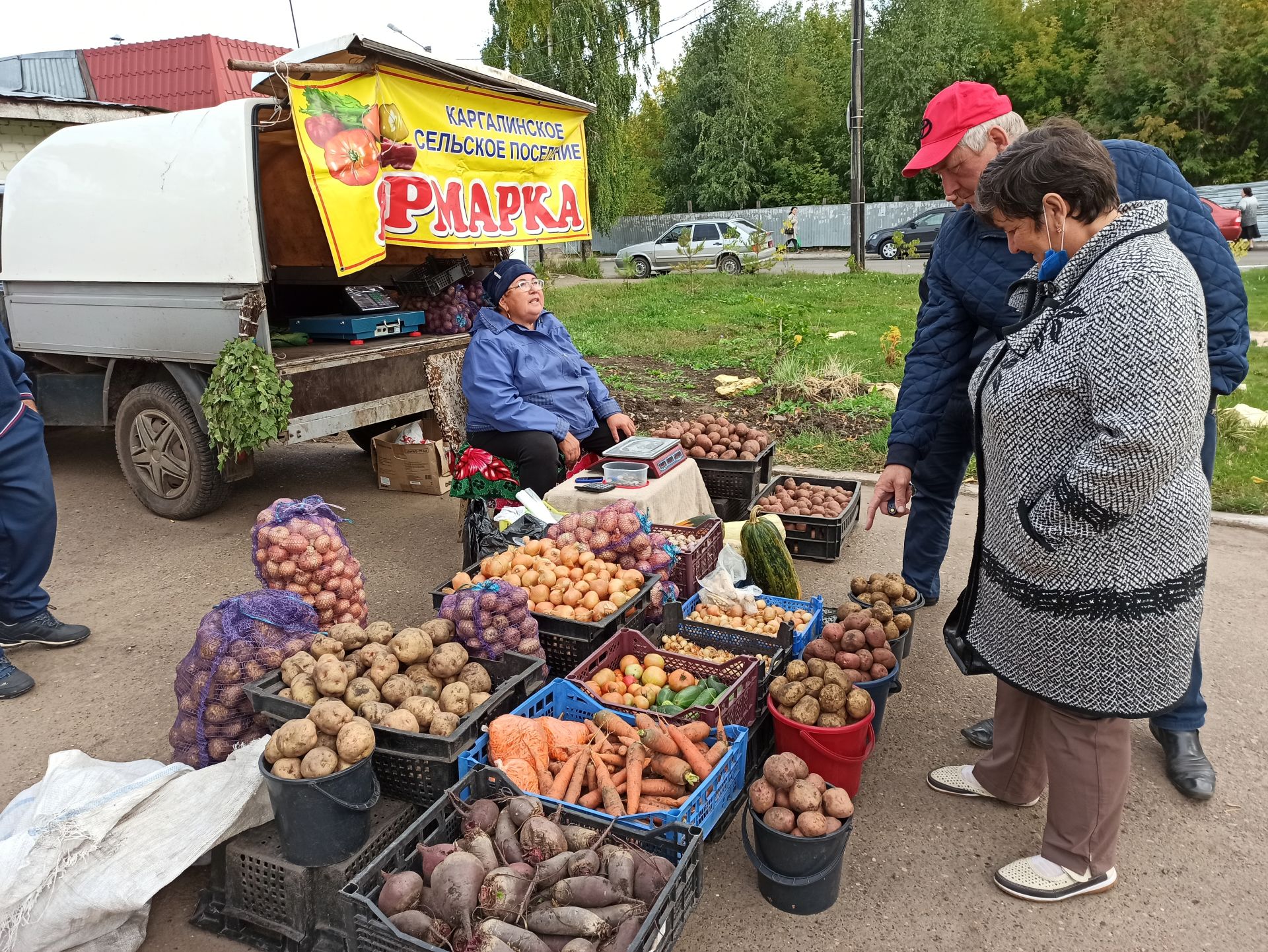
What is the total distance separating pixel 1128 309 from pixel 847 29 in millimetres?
47457

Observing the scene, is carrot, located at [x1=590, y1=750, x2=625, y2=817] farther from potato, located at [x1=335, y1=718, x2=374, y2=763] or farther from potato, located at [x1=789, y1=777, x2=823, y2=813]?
potato, located at [x1=335, y1=718, x2=374, y2=763]

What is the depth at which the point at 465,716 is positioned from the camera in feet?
8.94

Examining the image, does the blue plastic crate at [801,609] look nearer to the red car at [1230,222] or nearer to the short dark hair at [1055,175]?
the short dark hair at [1055,175]

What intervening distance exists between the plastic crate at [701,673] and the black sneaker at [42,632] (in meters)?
2.91

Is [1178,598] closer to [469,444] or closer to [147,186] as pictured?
[469,444]

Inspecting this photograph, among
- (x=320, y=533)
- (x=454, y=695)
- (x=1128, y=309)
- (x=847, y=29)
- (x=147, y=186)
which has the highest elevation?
(x=847, y=29)

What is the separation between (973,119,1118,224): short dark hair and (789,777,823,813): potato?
1716mm

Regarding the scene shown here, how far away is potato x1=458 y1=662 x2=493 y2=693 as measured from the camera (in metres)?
2.88

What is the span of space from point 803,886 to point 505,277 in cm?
380

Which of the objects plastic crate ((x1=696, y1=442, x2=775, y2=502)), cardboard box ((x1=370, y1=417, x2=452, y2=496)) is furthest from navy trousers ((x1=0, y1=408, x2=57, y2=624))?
plastic crate ((x1=696, y1=442, x2=775, y2=502))

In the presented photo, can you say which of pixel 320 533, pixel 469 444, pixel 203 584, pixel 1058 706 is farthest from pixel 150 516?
pixel 1058 706

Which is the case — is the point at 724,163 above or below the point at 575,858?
above

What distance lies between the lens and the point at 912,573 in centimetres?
436

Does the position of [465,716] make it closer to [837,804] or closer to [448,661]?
[448,661]
